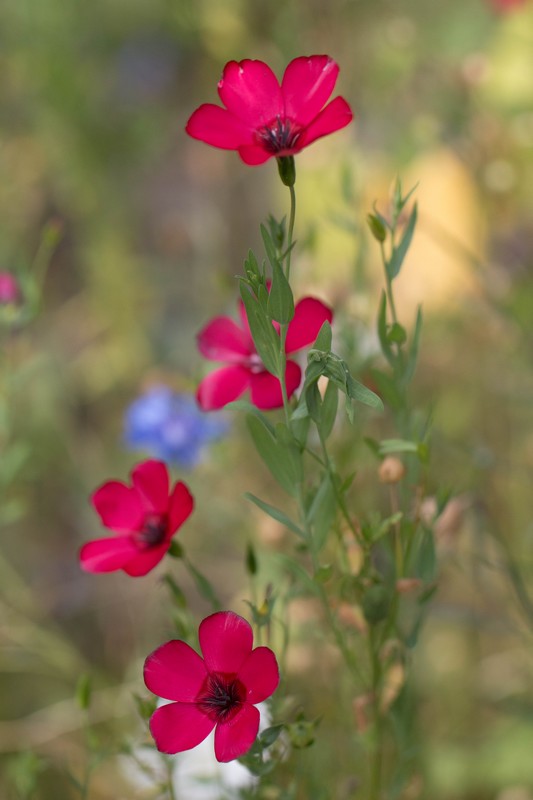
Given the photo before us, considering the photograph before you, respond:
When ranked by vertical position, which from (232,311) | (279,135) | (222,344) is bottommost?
(232,311)

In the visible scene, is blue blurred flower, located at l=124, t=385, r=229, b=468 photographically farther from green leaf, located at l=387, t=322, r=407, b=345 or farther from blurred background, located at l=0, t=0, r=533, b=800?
green leaf, located at l=387, t=322, r=407, b=345

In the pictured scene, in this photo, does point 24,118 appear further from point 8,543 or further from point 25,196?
point 8,543

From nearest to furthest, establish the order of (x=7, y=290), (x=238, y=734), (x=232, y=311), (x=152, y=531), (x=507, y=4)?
(x=238, y=734) < (x=152, y=531) < (x=7, y=290) < (x=232, y=311) < (x=507, y=4)

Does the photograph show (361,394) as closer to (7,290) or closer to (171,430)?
(7,290)

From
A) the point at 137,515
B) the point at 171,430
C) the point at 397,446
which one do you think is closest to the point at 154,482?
the point at 137,515

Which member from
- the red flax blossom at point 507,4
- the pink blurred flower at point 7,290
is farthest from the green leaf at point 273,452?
the red flax blossom at point 507,4

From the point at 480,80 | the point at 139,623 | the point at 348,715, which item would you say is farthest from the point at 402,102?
the point at 348,715

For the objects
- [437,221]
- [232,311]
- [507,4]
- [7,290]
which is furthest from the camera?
[437,221]

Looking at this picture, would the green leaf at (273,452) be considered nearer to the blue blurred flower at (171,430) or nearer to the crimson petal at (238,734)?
the crimson petal at (238,734)
